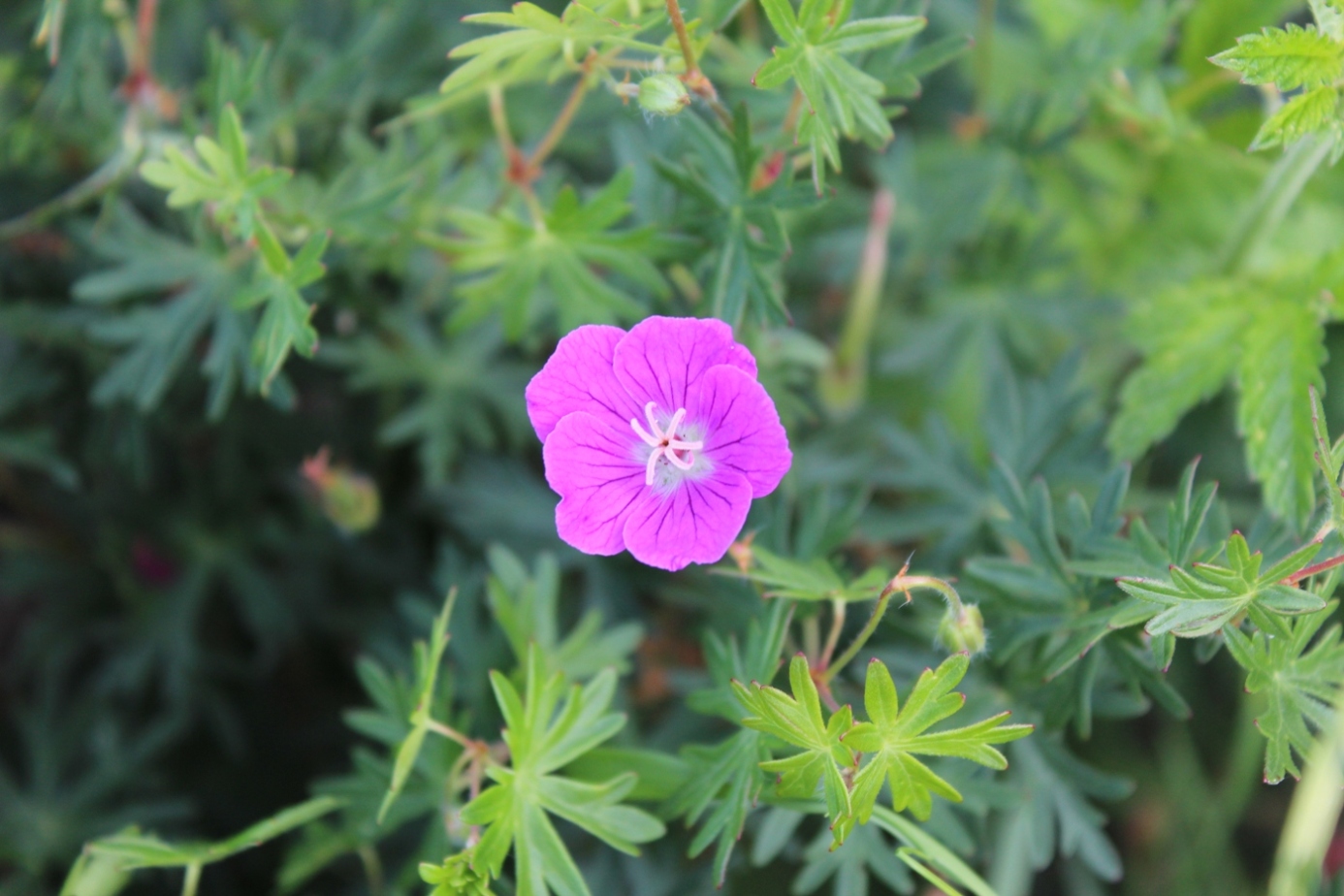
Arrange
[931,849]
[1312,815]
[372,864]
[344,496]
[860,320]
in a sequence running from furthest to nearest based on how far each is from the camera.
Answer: [860,320] → [344,496] → [372,864] → [931,849] → [1312,815]

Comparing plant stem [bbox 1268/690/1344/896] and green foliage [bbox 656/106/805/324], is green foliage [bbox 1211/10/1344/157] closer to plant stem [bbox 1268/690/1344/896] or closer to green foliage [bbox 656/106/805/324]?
green foliage [bbox 656/106/805/324]

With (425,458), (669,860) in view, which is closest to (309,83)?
(425,458)

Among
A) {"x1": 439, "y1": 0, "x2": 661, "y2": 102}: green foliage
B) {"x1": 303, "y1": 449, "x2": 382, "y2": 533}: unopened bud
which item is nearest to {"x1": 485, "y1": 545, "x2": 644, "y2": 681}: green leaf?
{"x1": 303, "y1": 449, "x2": 382, "y2": 533}: unopened bud

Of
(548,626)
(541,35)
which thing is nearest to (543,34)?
(541,35)

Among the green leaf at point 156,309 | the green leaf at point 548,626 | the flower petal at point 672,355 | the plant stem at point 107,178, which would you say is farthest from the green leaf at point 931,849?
the plant stem at point 107,178

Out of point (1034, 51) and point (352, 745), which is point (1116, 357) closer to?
point (1034, 51)

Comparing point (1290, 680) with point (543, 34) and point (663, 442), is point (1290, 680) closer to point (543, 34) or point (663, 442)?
point (663, 442)
